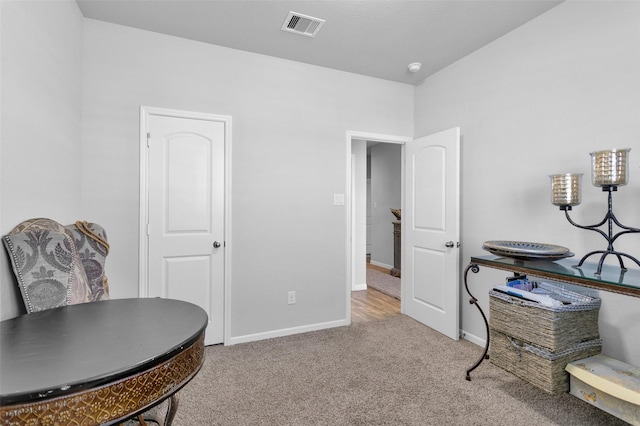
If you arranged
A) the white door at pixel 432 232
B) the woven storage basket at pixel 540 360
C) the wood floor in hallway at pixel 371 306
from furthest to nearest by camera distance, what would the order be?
1. the wood floor in hallway at pixel 371 306
2. the white door at pixel 432 232
3. the woven storage basket at pixel 540 360

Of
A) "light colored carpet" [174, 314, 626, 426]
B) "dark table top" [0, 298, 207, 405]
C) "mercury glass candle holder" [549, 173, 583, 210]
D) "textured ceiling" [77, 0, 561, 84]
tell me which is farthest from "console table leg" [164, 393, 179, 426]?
"textured ceiling" [77, 0, 561, 84]

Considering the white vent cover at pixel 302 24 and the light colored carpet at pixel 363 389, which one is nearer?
the light colored carpet at pixel 363 389

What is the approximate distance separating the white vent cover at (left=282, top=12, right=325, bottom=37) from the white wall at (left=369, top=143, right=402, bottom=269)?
13.0 ft

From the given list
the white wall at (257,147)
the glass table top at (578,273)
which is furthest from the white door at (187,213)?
the glass table top at (578,273)

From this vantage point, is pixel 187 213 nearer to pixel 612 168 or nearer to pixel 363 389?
pixel 363 389

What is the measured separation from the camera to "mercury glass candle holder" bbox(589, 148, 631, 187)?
166 centimetres

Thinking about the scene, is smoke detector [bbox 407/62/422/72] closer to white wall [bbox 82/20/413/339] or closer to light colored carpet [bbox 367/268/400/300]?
white wall [bbox 82/20/413/339]

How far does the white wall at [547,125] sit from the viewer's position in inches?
76.0

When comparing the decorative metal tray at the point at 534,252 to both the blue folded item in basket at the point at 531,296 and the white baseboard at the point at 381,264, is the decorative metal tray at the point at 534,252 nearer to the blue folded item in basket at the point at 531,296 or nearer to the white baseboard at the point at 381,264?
the blue folded item in basket at the point at 531,296

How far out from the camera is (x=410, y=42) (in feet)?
9.11

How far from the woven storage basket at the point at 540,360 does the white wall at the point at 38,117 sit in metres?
2.74

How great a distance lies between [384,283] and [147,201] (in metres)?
3.90

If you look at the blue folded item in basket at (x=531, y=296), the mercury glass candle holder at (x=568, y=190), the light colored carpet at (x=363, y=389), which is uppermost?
the mercury glass candle holder at (x=568, y=190)

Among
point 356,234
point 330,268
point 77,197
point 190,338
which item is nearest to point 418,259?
point 330,268
